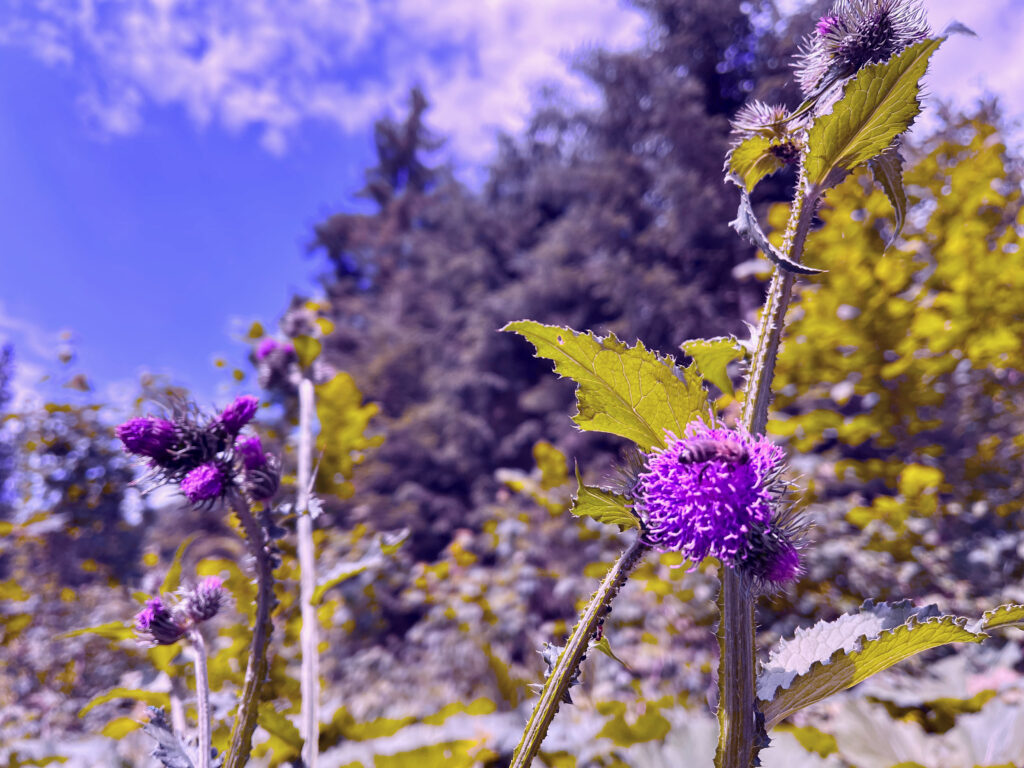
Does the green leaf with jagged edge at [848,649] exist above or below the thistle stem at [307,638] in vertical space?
below

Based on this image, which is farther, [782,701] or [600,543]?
[600,543]

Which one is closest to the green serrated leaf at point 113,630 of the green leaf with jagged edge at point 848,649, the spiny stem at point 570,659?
the spiny stem at point 570,659

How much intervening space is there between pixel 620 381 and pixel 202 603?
759 millimetres

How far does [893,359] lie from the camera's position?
8.70ft

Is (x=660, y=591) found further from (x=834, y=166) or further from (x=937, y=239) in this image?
(x=834, y=166)

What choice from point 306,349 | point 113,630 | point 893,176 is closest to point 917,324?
point 893,176

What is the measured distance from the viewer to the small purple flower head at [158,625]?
2.73 ft

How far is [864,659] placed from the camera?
54 centimetres

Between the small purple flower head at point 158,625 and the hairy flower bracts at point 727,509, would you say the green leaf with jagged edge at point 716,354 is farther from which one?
the small purple flower head at point 158,625

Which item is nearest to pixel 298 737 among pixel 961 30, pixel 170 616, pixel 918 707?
pixel 170 616

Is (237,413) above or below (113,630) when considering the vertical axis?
above

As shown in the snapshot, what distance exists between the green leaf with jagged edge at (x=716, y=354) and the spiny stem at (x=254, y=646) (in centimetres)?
66

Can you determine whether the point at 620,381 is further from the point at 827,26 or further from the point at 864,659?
the point at 827,26

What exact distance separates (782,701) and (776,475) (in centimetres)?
24
